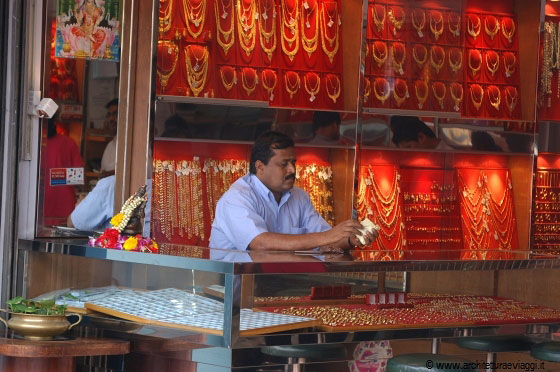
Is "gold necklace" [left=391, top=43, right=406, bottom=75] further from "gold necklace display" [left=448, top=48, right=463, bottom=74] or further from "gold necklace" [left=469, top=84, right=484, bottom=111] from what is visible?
"gold necklace" [left=469, top=84, right=484, bottom=111]

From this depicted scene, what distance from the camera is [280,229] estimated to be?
5809mm

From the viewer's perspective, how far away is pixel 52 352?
436 centimetres

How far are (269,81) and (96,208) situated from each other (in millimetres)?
1917

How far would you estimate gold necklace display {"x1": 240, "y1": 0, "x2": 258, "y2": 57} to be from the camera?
281 inches

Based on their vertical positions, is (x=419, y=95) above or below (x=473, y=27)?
below

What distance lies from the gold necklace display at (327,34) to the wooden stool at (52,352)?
3.56 metres

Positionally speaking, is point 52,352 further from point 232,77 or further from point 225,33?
point 225,33

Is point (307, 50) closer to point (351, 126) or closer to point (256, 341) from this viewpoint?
point (351, 126)

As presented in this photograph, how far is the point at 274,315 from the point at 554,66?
4.71m

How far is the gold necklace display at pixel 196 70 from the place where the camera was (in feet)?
22.4

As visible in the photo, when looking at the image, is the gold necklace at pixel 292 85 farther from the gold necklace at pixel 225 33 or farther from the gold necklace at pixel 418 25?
the gold necklace at pixel 418 25

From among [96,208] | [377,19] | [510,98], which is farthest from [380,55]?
[96,208]

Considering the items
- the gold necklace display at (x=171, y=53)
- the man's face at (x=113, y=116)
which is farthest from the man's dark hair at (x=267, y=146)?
the gold necklace display at (x=171, y=53)

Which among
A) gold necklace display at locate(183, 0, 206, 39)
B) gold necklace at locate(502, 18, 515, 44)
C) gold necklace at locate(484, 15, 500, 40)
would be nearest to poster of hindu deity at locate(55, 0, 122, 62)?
gold necklace display at locate(183, 0, 206, 39)
